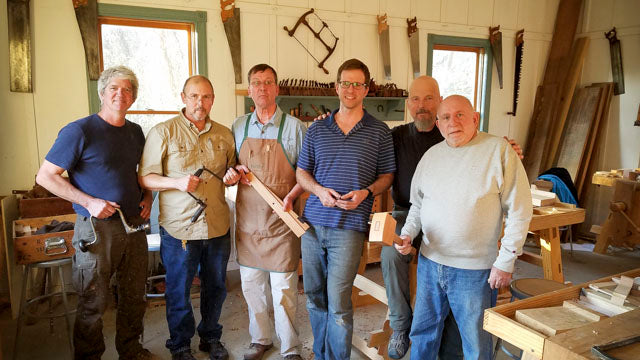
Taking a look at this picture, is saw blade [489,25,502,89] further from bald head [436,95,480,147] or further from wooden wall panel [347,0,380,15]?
bald head [436,95,480,147]

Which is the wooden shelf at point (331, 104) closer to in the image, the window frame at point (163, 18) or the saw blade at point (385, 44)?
the saw blade at point (385, 44)

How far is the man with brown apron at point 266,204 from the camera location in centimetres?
265

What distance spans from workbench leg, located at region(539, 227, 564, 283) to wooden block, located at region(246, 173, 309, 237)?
1998 millimetres

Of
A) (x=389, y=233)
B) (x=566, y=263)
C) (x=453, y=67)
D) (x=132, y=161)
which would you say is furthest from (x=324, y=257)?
(x=453, y=67)

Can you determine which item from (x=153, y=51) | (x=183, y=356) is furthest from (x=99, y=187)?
(x=153, y=51)

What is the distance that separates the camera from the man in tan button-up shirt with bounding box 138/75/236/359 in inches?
101

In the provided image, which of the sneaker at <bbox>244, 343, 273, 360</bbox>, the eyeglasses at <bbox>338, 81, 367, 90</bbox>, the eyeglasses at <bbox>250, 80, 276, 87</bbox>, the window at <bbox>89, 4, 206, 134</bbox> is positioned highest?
the window at <bbox>89, 4, 206, 134</bbox>

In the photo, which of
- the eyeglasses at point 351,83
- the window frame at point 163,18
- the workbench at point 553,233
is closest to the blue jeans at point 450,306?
the eyeglasses at point 351,83

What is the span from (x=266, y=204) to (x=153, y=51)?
95.5 inches

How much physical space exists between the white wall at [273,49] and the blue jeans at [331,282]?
97.2 inches

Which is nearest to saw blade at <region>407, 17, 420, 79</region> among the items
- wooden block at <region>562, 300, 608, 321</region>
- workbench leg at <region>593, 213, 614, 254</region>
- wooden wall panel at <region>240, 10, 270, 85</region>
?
wooden wall panel at <region>240, 10, 270, 85</region>

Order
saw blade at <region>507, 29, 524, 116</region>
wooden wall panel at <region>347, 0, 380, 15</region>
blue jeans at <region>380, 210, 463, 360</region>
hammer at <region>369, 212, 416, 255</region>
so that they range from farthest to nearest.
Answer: saw blade at <region>507, 29, 524, 116</region> < wooden wall panel at <region>347, 0, 380, 15</region> < blue jeans at <region>380, 210, 463, 360</region> < hammer at <region>369, 212, 416, 255</region>

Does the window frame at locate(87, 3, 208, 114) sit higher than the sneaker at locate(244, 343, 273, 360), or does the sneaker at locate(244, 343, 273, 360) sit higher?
the window frame at locate(87, 3, 208, 114)

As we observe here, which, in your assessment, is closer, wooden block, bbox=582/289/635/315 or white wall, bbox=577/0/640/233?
wooden block, bbox=582/289/635/315
